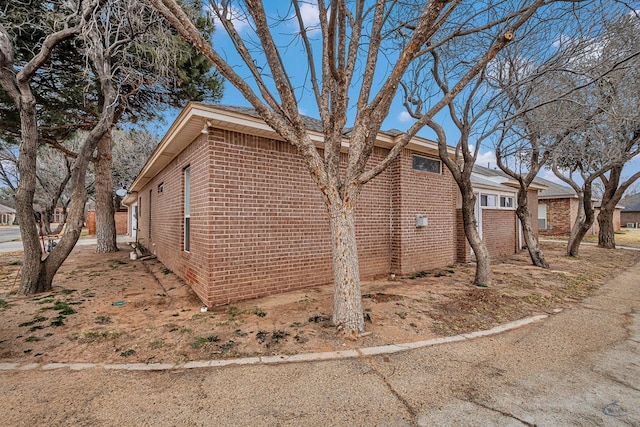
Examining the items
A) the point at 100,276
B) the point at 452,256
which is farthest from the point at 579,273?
the point at 100,276

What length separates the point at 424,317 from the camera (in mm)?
4168

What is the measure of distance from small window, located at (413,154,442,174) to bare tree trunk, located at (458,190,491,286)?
159 centimetres

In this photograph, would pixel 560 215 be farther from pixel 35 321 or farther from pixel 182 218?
pixel 35 321

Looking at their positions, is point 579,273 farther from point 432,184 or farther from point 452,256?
point 432,184

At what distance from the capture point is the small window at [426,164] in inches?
302

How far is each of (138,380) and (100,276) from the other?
591 centimetres

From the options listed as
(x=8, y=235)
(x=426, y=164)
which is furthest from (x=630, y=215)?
(x=8, y=235)

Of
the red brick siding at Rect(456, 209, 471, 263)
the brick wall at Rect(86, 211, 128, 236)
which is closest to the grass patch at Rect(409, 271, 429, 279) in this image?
A: the red brick siding at Rect(456, 209, 471, 263)

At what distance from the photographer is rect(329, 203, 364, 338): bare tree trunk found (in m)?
3.54

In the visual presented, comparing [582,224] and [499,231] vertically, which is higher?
[582,224]

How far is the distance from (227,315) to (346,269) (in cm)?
207

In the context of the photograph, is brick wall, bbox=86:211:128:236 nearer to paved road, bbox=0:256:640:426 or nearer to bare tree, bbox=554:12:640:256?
paved road, bbox=0:256:640:426

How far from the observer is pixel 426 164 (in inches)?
312

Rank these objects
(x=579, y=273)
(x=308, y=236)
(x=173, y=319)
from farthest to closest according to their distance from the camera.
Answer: (x=579, y=273) < (x=308, y=236) < (x=173, y=319)
